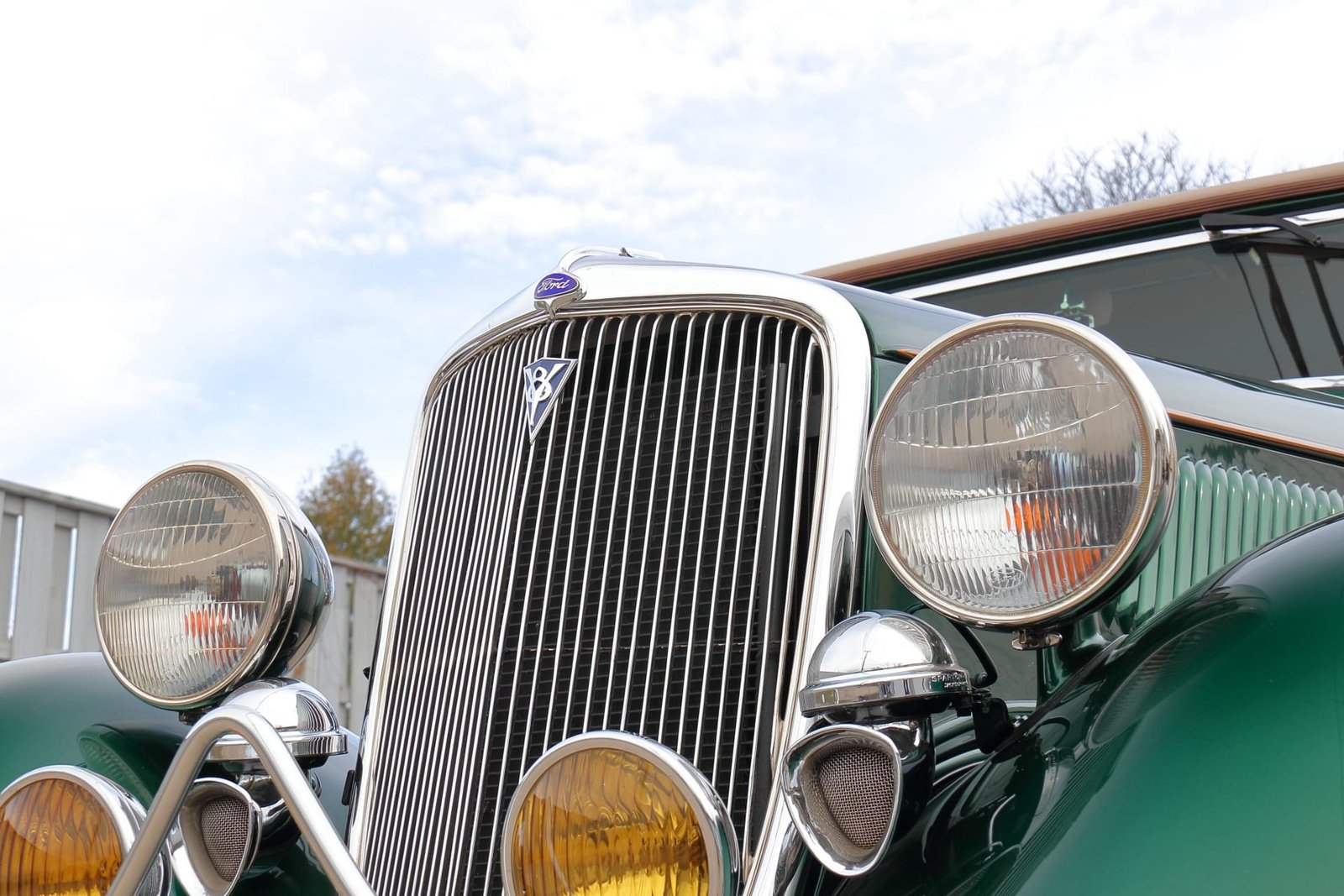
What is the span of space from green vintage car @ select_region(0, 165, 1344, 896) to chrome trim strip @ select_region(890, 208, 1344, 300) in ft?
1.25

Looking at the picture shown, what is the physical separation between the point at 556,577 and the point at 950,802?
24.7 inches

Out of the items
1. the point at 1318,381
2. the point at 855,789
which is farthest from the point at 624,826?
the point at 1318,381

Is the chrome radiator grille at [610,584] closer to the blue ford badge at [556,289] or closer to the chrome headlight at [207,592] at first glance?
the blue ford badge at [556,289]

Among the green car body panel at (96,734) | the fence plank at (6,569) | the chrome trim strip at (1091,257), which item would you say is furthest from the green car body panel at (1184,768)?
the fence plank at (6,569)

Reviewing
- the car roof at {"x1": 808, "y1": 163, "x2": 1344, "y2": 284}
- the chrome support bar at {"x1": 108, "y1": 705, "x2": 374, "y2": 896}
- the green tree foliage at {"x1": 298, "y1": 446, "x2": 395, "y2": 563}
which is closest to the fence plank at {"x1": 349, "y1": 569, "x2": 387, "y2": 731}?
the car roof at {"x1": 808, "y1": 163, "x2": 1344, "y2": 284}

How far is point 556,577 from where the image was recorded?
1.81m

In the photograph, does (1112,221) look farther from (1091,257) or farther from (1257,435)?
(1257,435)

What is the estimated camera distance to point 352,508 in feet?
95.9

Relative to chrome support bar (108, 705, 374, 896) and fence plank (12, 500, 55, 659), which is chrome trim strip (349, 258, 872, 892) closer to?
chrome support bar (108, 705, 374, 896)

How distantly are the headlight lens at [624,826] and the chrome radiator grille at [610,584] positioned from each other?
16cm

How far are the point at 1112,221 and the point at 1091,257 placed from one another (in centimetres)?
8

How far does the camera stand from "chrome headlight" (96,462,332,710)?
6.35 feet

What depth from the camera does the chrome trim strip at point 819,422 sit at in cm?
158

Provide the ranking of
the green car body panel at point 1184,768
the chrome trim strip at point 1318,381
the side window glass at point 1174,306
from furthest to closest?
the side window glass at point 1174,306, the chrome trim strip at point 1318,381, the green car body panel at point 1184,768
